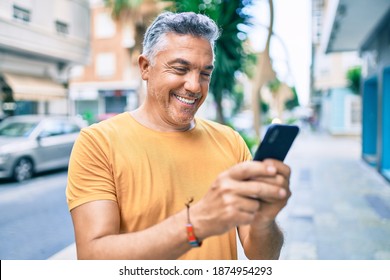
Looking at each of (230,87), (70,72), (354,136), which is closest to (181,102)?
(70,72)

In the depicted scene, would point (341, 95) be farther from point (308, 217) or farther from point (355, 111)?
point (308, 217)

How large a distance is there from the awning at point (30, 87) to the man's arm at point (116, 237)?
971 millimetres

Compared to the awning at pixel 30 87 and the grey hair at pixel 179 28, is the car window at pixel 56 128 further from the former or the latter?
the grey hair at pixel 179 28

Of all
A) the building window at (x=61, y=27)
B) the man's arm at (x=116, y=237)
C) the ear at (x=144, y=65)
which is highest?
the building window at (x=61, y=27)

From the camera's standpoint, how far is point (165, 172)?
46.9 inches

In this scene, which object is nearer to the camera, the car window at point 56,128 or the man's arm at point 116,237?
the man's arm at point 116,237

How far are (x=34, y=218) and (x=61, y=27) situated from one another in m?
1.16

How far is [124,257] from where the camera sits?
976mm

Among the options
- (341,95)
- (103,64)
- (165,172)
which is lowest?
(165,172)

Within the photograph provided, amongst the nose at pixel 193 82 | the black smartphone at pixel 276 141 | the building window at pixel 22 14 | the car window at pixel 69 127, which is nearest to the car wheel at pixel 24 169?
the car window at pixel 69 127

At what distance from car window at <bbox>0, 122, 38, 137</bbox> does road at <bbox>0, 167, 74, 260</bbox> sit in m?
0.25

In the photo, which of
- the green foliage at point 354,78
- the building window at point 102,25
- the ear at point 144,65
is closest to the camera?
the ear at point 144,65

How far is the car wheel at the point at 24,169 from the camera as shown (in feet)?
6.03

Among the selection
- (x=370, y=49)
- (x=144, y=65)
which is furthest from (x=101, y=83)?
(x=370, y=49)
